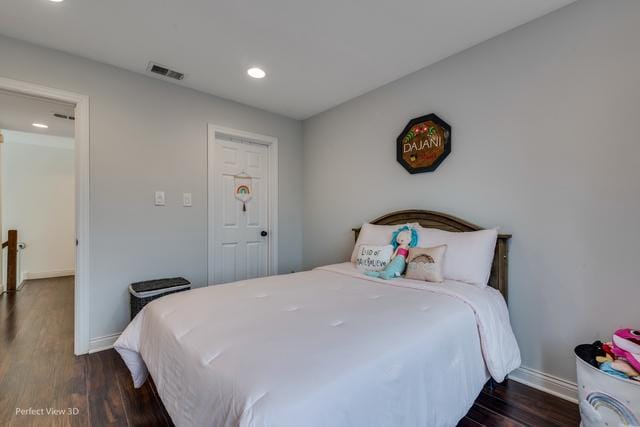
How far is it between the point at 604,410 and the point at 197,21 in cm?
306

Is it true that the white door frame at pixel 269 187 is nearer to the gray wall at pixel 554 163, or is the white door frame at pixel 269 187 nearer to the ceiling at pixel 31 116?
the ceiling at pixel 31 116

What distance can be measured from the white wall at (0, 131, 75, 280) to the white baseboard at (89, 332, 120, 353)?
3654 mm

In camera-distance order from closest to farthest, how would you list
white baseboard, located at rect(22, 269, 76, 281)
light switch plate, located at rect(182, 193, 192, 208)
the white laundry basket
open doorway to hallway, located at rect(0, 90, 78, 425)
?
the white laundry basket → open doorway to hallway, located at rect(0, 90, 78, 425) → light switch plate, located at rect(182, 193, 192, 208) → white baseboard, located at rect(22, 269, 76, 281)

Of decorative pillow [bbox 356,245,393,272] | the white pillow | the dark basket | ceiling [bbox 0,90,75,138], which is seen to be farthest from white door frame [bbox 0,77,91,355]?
the white pillow

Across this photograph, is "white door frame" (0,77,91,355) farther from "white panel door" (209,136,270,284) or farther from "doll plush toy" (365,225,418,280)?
"doll plush toy" (365,225,418,280)

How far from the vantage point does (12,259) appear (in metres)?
4.27

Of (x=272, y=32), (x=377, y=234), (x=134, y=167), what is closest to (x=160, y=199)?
(x=134, y=167)

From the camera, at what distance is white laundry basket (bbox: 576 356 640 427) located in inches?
47.2

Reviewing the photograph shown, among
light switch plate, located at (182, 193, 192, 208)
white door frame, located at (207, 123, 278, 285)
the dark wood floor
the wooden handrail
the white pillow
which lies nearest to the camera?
the dark wood floor

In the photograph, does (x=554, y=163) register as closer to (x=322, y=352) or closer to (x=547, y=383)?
(x=547, y=383)

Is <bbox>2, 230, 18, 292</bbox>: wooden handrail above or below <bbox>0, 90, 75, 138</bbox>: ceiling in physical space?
below

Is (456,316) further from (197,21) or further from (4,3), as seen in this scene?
(4,3)

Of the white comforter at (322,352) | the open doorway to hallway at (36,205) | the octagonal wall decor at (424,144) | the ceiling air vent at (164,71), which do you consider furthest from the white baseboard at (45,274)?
the octagonal wall decor at (424,144)

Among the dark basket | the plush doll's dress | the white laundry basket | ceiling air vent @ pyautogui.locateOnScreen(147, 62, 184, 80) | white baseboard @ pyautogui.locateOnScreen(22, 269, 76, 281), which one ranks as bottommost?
white baseboard @ pyautogui.locateOnScreen(22, 269, 76, 281)
